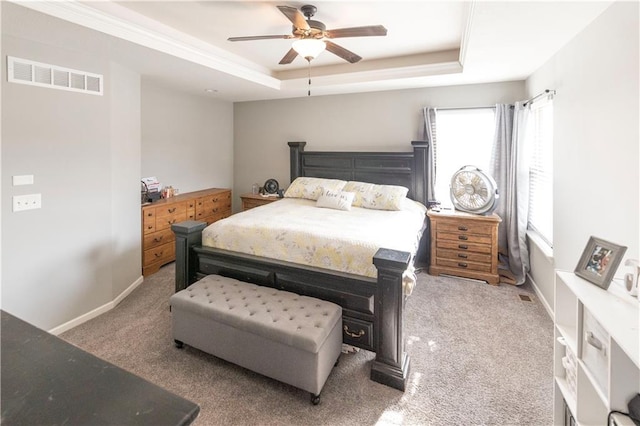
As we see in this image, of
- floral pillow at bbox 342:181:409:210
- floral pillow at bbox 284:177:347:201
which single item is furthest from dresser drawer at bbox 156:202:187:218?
floral pillow at bbox 342:181:409:210

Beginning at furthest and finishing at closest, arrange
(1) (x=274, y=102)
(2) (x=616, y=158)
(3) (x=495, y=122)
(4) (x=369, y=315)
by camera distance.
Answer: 1. (1) (x=274, y=102)
2. (3) (x=495, y=122)
3. (4) (x=369, y=315)
4. (2) (x=616, y=158)

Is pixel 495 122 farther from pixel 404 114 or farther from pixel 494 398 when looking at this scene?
pixel 494 398

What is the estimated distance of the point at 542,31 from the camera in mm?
2285

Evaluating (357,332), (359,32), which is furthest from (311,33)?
(357,332)

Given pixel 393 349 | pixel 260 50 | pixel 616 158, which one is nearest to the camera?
pixel 616 158

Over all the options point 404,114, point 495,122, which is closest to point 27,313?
point 404,114

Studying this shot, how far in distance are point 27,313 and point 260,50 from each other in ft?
10.6

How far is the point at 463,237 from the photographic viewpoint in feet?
12.3

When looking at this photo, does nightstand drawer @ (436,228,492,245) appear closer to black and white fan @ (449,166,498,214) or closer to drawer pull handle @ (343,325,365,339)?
black and white fan @ (449,166,498,214)

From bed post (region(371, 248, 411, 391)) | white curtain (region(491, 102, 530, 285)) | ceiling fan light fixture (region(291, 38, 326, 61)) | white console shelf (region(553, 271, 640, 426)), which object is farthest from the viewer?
white curtain (region(491, 102, 530, 285))

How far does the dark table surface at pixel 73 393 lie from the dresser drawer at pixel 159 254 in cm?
312

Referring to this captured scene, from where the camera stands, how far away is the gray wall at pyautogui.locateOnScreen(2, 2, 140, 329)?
2258 mm

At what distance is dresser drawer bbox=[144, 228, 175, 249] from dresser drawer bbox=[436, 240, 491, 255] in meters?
3.38

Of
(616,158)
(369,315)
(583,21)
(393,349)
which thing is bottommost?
(393,349)
